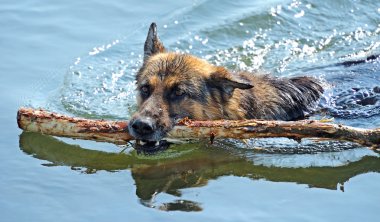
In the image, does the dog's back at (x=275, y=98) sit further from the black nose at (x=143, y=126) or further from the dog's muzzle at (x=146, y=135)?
the black nose at (x=143, y=126)

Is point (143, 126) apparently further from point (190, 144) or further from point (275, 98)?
point (275, 98)

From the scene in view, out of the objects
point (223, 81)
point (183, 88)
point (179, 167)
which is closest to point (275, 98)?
point (223, 81)

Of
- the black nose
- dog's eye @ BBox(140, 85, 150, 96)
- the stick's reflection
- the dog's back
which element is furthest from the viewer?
the dog's back

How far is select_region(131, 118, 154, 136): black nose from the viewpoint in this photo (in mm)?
6883

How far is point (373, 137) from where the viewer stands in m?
6.85

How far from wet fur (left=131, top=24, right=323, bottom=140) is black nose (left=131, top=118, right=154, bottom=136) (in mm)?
54

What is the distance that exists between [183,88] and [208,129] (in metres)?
0.78

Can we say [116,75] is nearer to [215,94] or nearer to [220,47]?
[220,47]

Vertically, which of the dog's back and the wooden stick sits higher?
the dog's back

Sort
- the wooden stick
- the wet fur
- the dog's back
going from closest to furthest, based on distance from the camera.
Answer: the wooden stick < the wet fur < the dog's back

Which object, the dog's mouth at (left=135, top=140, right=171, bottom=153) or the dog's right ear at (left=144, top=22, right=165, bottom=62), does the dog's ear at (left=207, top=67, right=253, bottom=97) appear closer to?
the dog's right ear at (left=144, top=22, right=165, bottom=62)

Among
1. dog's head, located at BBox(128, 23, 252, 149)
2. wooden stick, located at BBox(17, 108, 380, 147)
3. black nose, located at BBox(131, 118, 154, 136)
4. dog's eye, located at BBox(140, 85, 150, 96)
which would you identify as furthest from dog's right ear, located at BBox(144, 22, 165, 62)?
black nose, located at BBox(131, 118, 154, 136)

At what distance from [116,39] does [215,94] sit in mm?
3578

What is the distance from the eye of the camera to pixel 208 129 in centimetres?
706
